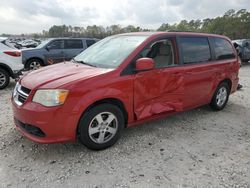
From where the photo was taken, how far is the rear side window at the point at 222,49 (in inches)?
209

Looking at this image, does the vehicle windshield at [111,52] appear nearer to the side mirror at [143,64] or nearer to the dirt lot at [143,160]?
the side mirror at [143,64]

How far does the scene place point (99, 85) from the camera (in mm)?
3367

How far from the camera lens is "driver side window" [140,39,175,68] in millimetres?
4082

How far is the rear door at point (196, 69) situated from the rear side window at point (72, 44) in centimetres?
739

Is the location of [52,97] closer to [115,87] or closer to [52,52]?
[115,87]

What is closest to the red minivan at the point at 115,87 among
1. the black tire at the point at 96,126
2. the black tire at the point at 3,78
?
the black tire at the point at 96,126

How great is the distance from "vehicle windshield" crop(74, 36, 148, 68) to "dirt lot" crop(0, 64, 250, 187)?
1.25m

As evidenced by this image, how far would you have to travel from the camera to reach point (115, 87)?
11.6 feet

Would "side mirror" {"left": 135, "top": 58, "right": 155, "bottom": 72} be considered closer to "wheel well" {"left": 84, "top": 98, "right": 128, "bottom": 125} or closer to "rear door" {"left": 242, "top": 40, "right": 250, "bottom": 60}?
"wheel well" {"left": 84, "top": 98, "right": 128, "bottom": 125}

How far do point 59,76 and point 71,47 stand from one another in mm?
8106

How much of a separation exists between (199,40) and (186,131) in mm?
1859

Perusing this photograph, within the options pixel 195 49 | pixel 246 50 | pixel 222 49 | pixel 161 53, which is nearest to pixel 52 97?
pixel 161 53

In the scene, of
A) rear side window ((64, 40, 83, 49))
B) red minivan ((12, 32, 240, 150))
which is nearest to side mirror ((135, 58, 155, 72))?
red minivan ((12, 32, 240, 150))

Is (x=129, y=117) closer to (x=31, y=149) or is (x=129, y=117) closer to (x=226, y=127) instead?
(x=31, y=149)
